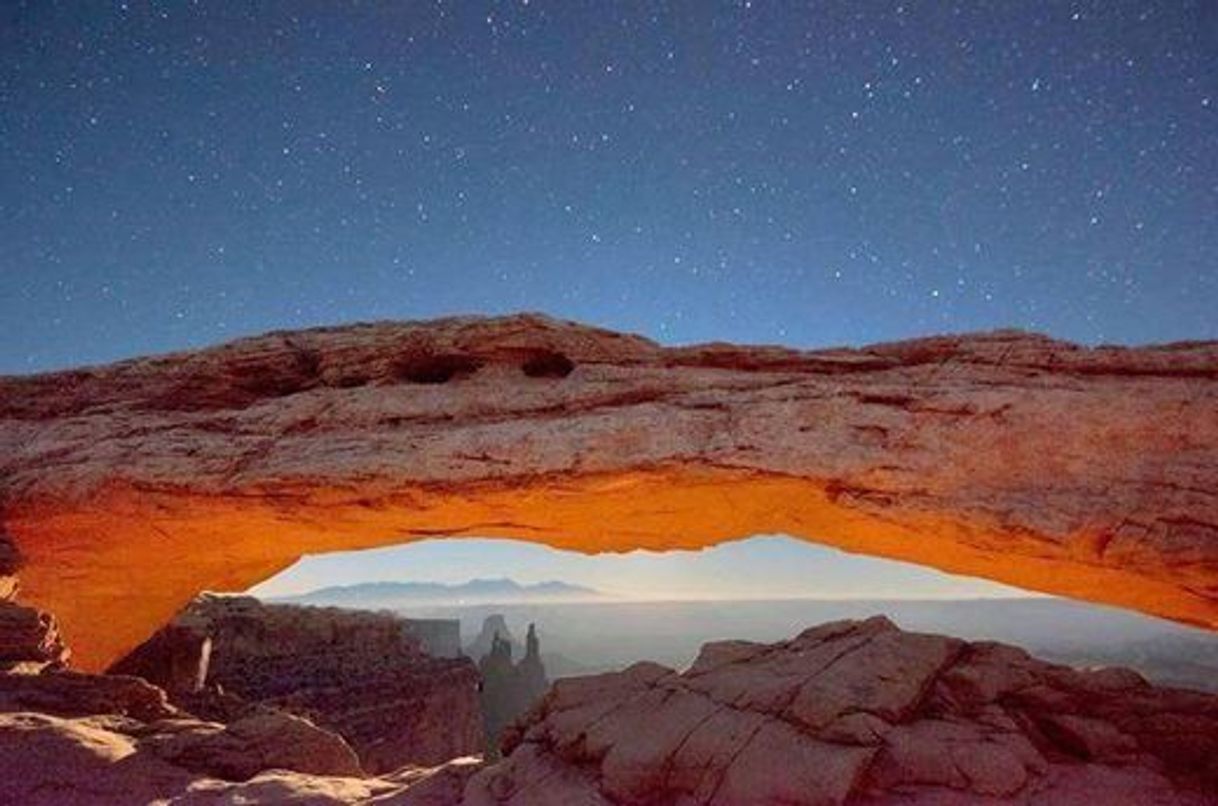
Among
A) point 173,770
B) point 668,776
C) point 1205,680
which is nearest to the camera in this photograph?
point 668,776

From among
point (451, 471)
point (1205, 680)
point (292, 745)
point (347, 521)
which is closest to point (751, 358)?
point (451, 471)

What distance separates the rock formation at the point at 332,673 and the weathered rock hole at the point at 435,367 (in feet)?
29.0

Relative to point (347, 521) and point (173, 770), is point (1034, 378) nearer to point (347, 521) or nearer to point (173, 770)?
point (347, 521)

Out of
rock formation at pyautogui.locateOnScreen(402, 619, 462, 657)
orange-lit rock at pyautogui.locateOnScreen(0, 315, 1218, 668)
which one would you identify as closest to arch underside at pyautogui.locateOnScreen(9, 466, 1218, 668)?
orange-lit rock at pyautogui.locateOnScreen(0, 315, 1218, 668)

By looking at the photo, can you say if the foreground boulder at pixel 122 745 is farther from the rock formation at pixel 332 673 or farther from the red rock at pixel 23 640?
the rock formation at pixel 332 673

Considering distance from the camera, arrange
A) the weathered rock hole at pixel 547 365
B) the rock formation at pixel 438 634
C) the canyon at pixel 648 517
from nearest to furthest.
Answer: the canyon at pixel 648 517 → the weathered rock hole at pixel 547 365 → the rock formation at pixel 438 634

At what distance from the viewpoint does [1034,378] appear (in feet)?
34.6

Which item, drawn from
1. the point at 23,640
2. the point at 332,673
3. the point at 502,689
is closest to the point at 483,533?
the point at 23,640

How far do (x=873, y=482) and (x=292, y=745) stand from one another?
9424 millimetres

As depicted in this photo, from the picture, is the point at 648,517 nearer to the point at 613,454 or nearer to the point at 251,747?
the point at 613,454

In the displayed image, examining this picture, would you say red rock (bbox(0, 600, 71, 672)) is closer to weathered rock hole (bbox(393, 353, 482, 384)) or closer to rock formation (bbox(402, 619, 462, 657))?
weathered rock hole (bbox(393, 353, 482, 384))

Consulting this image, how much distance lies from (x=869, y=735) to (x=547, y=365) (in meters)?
7.91

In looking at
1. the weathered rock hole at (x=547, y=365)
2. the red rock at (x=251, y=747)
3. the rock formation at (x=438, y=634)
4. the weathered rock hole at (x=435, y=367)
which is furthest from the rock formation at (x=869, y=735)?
the rock formation at (x=438, y=634)

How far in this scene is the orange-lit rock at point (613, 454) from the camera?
9523 mm
